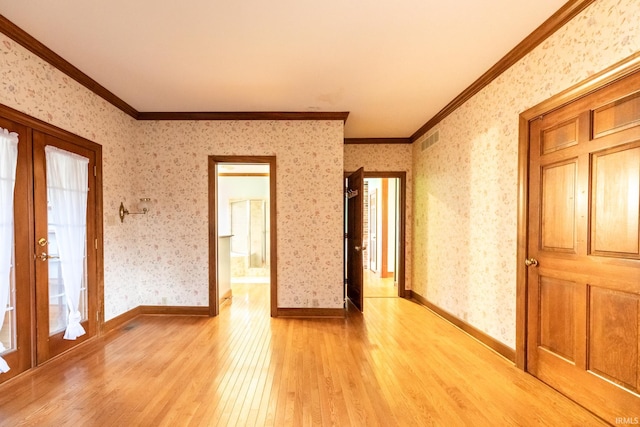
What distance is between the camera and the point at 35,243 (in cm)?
259

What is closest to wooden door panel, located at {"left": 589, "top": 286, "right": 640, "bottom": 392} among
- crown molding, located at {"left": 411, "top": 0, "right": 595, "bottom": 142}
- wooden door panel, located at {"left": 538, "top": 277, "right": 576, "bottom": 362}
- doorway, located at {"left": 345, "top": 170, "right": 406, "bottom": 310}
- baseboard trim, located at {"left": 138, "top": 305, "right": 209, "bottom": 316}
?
wooden door panel, located at {"left": 538, "top": 277, "right": 576, "bottom": 362}

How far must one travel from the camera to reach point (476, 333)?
10.5 ft

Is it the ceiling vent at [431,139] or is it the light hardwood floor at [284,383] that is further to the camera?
the ceiling vent at [431,139]

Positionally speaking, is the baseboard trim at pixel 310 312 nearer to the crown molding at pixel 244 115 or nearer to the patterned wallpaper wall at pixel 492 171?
the patterned wallpaper wall at pixel 492 171

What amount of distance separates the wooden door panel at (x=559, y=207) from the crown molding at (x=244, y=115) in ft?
8.17

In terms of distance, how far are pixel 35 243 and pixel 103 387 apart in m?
1.38

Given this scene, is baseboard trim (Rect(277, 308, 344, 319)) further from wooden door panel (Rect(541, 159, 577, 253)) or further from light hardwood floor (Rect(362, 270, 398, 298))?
wooden door panel (Rect(541, 159, 577, 253))

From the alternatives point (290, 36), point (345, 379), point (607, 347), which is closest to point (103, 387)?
point (345, 379)

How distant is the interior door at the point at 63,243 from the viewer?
8.66 ft

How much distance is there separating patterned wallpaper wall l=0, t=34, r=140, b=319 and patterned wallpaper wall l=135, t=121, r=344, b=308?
19 centimetres

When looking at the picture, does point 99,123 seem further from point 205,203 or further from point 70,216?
point 205,203

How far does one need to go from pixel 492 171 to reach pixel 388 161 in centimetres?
239

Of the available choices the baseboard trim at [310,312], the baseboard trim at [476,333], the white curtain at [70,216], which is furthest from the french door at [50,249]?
the baseboard trim at [476,333]

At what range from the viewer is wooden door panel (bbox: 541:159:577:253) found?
211 centimetres
